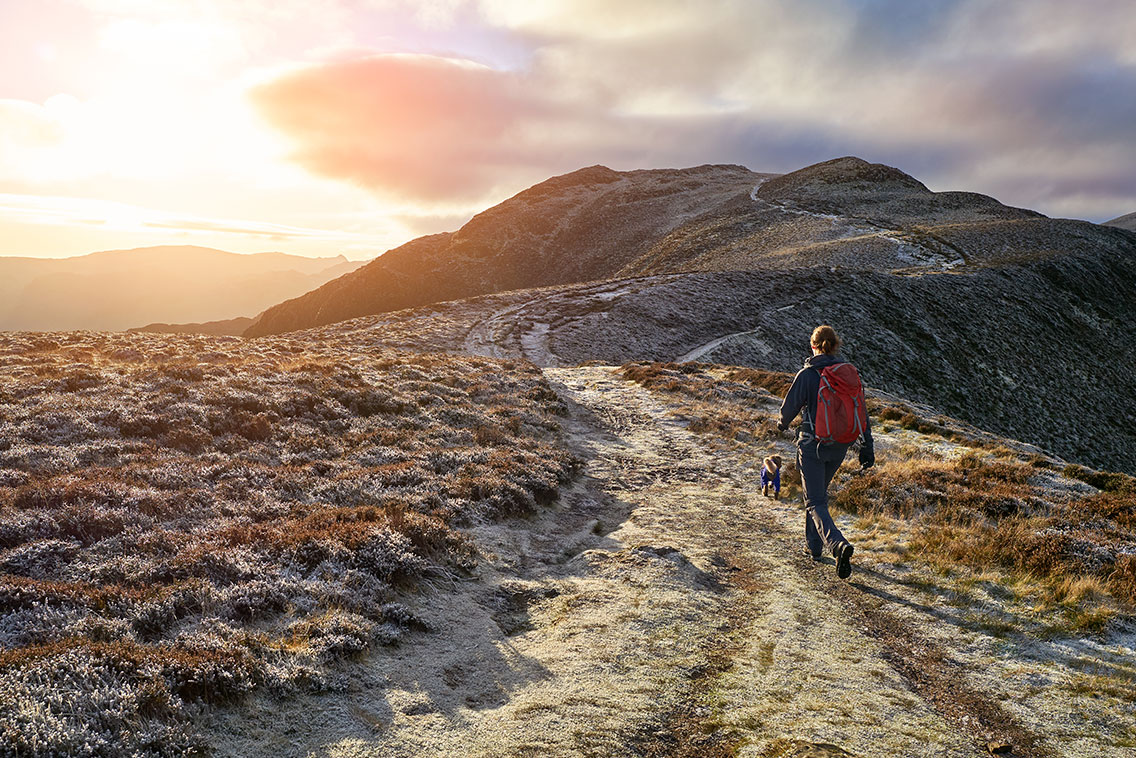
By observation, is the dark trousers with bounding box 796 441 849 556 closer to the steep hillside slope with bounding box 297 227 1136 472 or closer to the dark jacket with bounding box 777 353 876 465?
the dark jacket with bounding box 777 353 876 465

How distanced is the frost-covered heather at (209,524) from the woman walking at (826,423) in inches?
216

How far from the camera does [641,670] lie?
657 cm

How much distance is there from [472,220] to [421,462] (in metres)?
138

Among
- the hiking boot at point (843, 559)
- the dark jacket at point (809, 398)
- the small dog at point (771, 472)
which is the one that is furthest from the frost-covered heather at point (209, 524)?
the hiking boot at point (843, 559)

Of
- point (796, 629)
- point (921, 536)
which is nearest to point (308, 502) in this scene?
point (796, 629)

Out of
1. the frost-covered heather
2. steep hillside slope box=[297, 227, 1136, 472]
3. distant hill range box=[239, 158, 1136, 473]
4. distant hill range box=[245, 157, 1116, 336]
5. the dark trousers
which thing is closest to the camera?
the frost-covered heather

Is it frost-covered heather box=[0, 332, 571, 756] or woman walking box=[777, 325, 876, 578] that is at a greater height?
woman walking box=[777, 325, 876, 578]

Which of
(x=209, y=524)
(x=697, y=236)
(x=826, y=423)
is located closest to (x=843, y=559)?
(x=826, y=423)

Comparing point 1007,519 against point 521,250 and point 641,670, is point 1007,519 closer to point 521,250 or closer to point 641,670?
point 641,670

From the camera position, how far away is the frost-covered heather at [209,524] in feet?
17.1

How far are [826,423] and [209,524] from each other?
31.7ft

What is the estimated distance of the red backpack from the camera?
342 inches

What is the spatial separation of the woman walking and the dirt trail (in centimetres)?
103

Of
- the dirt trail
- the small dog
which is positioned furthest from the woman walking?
the small dog
